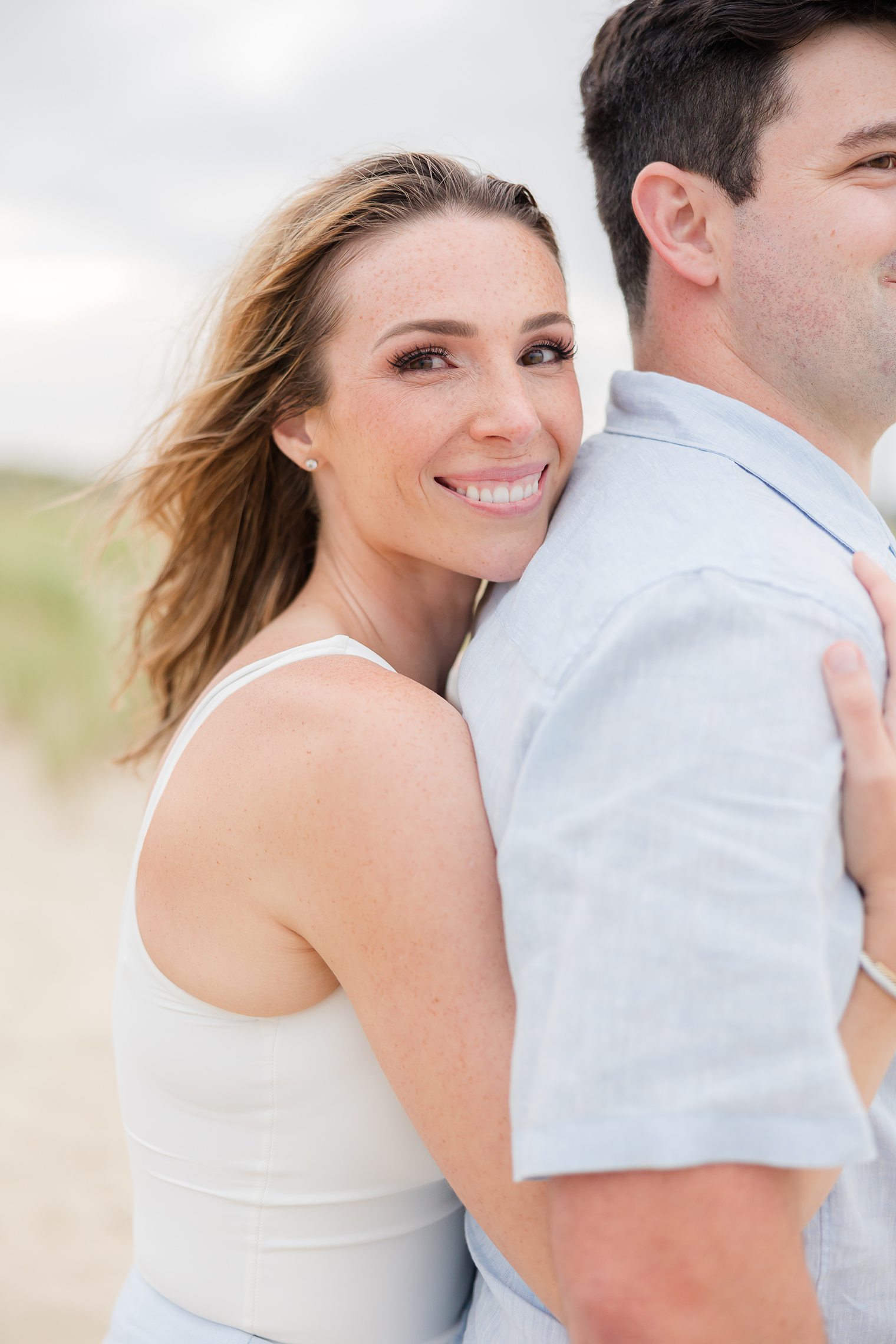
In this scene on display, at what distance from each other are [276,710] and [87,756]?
387 inches

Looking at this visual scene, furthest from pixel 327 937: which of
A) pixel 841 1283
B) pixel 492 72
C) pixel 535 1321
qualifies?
pixel 492 72

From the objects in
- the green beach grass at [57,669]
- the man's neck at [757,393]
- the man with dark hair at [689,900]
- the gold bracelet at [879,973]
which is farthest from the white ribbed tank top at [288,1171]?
the green beach grass at [57,669]

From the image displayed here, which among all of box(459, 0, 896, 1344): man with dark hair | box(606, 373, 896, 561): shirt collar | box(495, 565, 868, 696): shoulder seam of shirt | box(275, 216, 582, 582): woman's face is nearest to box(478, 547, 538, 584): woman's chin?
box(275, 216, 582, 582): woman's face

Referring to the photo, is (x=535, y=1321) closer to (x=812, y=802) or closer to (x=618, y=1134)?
(x=618, y=1134)

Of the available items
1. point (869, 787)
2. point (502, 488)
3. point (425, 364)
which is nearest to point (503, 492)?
point (502, 488)

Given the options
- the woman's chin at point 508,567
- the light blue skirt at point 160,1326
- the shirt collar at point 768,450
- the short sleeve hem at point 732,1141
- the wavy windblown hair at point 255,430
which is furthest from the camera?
the wavy windblown hair at point 255,430

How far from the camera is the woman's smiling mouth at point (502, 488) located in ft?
5.75

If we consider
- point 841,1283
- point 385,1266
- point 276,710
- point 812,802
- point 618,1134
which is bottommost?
point 385,1266

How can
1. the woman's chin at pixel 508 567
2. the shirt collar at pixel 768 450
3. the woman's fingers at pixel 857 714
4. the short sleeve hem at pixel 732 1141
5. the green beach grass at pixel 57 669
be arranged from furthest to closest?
the green beach grass at pixel 57 669, the woman's chin at pixel 508 567, the shirt collar at pixel 768 450, the woman's fingers at pixel 857 714, the short sleeve hem at pixel 732 1141

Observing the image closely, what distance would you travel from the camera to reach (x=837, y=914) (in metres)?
1.14

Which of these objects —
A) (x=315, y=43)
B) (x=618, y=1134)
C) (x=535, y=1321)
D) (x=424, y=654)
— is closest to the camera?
(x=618, y=1134)

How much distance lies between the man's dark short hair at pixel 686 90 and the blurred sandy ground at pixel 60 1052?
9.65ft

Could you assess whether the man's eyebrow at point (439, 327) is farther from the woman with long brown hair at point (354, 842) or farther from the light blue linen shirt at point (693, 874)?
the light blue linen shirt at point (693, 874)

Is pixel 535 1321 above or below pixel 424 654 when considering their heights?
below
